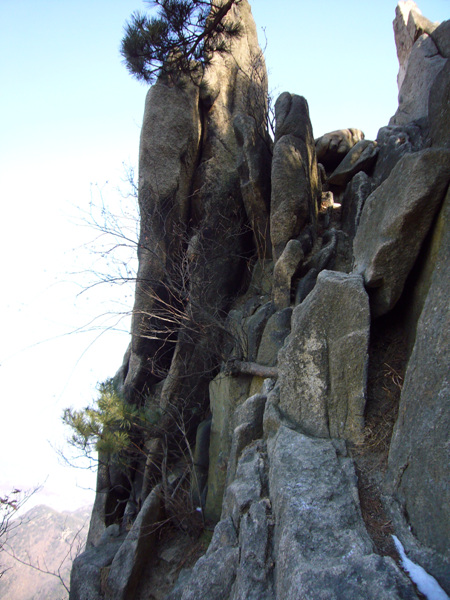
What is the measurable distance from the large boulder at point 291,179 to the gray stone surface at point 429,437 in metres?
3.33

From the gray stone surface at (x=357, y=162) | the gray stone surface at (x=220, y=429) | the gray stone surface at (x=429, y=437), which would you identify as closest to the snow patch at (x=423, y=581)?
the gray stone surface at (x=429, y=437)

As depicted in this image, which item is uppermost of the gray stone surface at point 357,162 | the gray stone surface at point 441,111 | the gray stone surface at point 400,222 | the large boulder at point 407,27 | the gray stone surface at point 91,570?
the large boulder at point 407,27

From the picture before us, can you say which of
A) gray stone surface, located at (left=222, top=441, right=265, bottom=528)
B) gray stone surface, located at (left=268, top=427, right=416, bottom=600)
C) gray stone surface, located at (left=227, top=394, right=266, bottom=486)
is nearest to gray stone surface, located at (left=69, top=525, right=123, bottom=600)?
gray stone surface, located at (left=227, top=394, right=266, bottom=486)

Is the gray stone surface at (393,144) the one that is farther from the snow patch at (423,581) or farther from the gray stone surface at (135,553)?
the snow patch at (423,581)

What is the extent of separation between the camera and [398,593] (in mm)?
2281

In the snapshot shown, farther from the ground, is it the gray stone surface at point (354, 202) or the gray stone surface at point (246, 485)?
the gray stone surface at point (354, 202)

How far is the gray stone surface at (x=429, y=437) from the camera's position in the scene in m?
2.64

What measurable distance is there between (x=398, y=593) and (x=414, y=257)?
2735 mm

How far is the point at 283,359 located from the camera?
14.3 ft

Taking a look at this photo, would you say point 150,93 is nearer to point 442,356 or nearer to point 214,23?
point 214,23

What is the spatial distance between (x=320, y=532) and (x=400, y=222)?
264 centimetres

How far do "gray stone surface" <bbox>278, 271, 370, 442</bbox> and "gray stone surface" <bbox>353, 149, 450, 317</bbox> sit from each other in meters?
0.26

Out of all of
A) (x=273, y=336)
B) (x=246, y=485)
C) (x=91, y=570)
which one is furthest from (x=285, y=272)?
(x=91, y=570)

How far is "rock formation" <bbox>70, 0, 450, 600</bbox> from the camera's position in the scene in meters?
2.96
